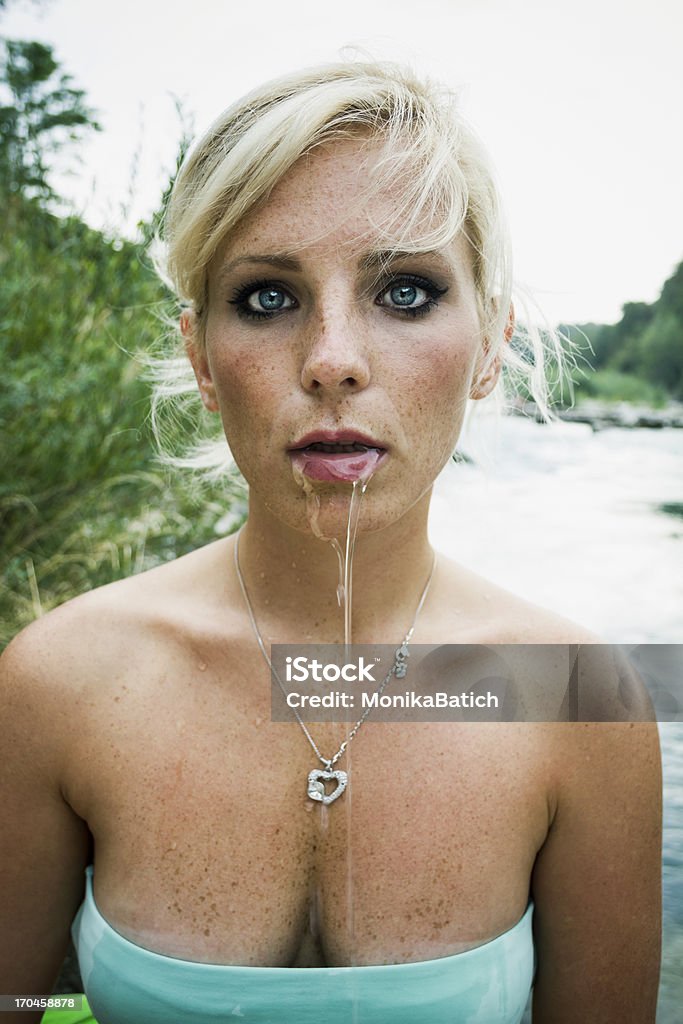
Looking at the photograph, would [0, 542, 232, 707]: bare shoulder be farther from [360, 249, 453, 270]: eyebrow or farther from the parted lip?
[360, 249, 453, 270]: eyebrow

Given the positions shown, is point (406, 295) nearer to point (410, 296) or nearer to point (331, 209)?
point (410, 296)

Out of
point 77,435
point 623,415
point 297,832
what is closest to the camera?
point 297,832

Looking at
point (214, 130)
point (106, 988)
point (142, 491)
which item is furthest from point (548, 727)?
point (142, 491)

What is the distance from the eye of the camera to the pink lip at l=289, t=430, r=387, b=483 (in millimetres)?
1351

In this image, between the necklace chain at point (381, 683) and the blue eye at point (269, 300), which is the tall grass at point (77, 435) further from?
the blue eye at point (269, 300)

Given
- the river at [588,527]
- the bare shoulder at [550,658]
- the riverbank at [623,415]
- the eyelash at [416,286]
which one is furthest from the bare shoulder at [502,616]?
the riverbank at [623,415]

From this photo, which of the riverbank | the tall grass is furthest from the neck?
the riverbank

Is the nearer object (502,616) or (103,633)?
(103,633)

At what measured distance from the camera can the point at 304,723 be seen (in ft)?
5.41

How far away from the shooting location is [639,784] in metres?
1.64

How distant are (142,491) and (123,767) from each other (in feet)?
6.93

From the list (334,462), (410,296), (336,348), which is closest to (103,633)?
(334,462)

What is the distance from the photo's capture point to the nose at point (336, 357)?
132 cm
